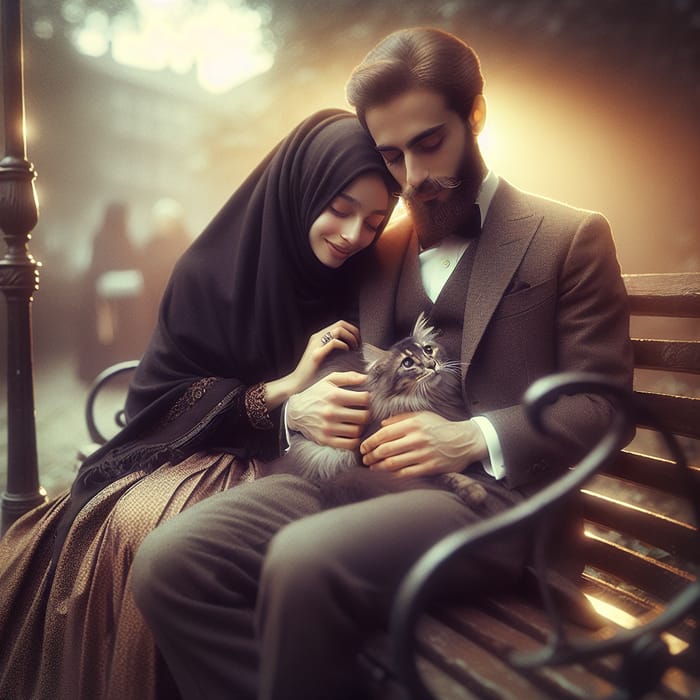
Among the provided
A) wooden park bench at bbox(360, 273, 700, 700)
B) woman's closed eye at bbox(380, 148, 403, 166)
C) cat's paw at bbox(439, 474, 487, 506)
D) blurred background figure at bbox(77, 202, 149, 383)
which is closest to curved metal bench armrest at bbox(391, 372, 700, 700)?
wooden park bench at bbox(360, 273, 700, 700)

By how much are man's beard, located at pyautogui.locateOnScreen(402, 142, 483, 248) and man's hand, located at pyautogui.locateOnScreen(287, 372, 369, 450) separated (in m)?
0.48

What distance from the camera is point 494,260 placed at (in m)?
1.72

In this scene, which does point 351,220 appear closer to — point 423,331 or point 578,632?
point 423,331

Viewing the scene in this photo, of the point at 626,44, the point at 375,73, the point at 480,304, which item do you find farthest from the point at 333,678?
the point at 626,44

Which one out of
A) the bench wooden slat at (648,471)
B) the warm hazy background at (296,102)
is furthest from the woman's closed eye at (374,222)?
the bench wooden slat at (648,471)

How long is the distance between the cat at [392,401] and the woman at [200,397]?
203 millimetres

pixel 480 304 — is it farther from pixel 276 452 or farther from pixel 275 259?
pixel 276 452

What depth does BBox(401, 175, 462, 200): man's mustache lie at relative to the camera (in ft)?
5.69

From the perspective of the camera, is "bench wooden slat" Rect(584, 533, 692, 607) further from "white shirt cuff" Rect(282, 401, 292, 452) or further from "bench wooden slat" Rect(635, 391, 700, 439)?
"white shirt cuff" Rect(282, 401, 292, 452)

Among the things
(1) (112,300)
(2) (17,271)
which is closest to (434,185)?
(2) (17,271)

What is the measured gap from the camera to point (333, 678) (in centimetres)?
127

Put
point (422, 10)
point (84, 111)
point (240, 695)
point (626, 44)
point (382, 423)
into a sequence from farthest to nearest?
point (84, 111), point (422, 10), point (626, 44), point (382, 423), point (240, 695)

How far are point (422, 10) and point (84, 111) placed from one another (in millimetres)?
2987

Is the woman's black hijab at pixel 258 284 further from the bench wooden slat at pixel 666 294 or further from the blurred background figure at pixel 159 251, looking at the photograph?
the blurred background figure at pixel 159 251
